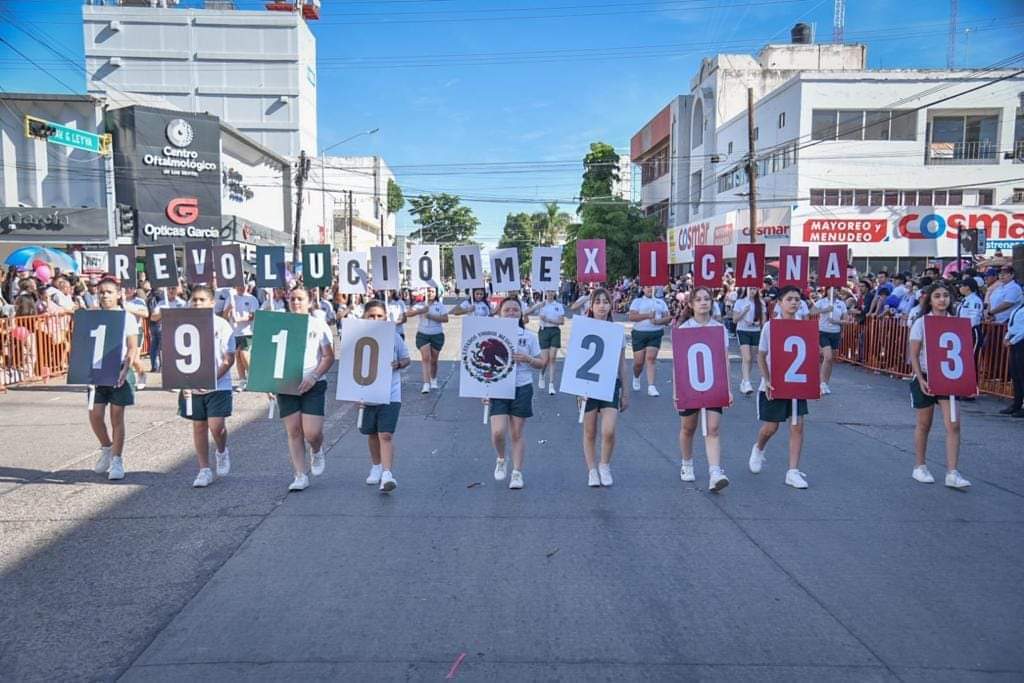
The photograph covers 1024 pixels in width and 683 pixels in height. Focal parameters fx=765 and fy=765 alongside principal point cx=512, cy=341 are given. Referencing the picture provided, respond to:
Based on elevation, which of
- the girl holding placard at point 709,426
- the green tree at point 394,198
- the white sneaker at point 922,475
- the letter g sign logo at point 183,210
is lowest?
the white sneaker at point 922,475

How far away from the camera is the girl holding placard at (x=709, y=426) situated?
677 cm

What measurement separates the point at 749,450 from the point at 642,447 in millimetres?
1189

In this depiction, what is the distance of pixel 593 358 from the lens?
6812 mm

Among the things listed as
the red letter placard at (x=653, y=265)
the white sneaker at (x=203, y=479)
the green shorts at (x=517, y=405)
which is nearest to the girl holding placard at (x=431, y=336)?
the red letter placard at (x=653, y=265)

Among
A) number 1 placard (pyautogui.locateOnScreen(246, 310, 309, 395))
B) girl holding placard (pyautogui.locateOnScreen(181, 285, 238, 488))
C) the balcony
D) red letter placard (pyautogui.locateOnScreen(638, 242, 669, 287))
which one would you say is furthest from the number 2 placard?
the balcony

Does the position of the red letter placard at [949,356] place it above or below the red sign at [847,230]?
below

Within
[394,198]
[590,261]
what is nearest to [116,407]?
[590,261]

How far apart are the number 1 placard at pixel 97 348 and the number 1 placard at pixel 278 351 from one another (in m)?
1.56

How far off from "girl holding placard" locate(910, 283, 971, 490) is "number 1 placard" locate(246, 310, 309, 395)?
5530 millimetres

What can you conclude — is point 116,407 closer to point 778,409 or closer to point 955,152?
point 778,409

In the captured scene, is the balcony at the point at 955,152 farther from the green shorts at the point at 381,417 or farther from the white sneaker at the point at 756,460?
the green shorts at the point at 381,417

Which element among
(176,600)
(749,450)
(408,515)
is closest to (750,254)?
(749,450)

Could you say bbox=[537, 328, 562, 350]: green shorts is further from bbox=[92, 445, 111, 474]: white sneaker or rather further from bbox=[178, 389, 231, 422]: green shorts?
bbox=[92, 445, 111, 474]: white sneaker

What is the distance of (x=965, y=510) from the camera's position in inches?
247
